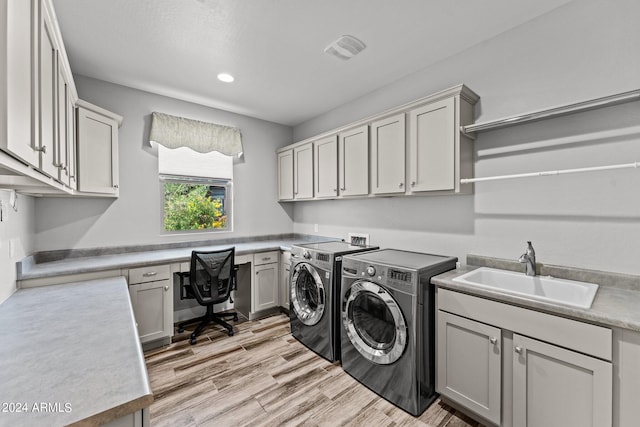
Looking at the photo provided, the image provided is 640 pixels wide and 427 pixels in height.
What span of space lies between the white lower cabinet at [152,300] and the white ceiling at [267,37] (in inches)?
75.9

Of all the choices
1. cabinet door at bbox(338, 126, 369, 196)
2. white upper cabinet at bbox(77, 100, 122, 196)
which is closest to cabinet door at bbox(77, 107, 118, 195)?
white upper cabinet at bbox(77, 100, 122, 196)

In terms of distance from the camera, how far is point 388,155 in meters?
2.65

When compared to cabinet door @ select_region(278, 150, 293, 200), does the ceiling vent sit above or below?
above

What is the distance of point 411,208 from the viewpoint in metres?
2.80

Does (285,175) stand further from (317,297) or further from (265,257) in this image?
(317,297)

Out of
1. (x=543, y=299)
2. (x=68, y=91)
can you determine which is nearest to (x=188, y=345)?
(x=68, y=91)

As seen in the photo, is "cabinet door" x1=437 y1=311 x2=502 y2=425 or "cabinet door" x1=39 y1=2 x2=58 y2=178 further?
"cabinet door" x1=437 y1=311 x2=502 y2=425

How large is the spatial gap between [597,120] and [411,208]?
144 centimetres

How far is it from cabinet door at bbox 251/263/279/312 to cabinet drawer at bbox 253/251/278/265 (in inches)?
2.0

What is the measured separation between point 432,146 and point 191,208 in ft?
9.67

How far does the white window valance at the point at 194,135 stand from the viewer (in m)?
3.16

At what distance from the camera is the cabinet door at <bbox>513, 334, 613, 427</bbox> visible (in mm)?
1291

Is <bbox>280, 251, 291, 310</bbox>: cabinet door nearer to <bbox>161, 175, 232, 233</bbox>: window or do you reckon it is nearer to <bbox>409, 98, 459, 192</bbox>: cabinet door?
<bbox>161, 175, 232, 233</bbox>: window

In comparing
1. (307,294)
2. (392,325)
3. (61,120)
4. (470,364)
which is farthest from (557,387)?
(61,120)
